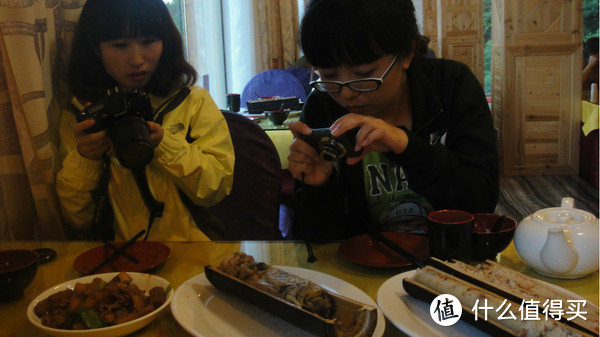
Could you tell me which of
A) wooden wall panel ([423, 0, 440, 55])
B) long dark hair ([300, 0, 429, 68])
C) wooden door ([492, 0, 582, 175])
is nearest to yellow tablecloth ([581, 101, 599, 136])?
wooden door ([492, 0, 582, 175])

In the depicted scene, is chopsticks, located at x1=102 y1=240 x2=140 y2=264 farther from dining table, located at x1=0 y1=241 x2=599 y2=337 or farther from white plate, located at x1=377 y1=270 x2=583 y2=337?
white plate, located at x1=377 y1=270 x2=583 y2=337

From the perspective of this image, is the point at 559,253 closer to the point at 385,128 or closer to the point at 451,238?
the point at 451,238

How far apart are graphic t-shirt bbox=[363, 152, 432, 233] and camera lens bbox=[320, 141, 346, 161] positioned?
0.30 m

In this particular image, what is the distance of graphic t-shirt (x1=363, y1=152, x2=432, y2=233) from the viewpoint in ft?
4.23

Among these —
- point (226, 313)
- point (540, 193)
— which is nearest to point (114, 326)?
point (226, 313)

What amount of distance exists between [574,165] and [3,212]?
4.36 meters

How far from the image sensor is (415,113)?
1.29 m

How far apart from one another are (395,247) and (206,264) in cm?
33

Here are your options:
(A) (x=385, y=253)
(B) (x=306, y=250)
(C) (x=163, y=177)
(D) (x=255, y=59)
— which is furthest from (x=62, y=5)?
(D) (x=255, y=59)

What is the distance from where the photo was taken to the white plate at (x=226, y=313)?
2.34 feet

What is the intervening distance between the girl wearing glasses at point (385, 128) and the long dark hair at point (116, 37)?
1.22 ft

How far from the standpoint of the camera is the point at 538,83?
4438 millimetres

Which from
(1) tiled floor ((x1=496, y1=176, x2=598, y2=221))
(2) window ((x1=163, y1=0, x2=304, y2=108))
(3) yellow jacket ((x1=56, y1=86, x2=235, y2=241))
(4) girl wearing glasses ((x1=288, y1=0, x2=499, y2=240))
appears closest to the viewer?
(4) girl wearing glasses ((x1=288, y1=0, x2=499, y2=240))

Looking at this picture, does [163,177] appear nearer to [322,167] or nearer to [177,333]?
[322,167]
